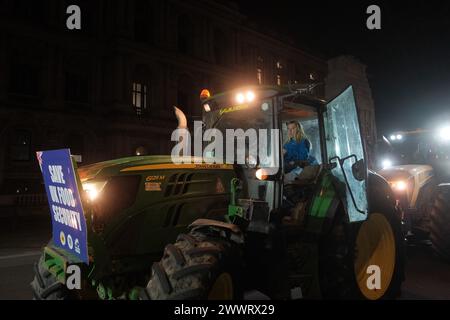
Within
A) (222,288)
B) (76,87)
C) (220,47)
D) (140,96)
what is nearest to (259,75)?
(220,47)

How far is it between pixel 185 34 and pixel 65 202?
2933 cm

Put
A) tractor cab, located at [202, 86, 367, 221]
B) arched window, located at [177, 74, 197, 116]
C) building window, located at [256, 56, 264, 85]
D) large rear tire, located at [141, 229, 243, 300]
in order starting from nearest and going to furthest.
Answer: large rear tire, located at [141, 229, 243, 300] < tractor cab, located at [202, 86, 367, 221] < arched window, located at [177, 74, 197, 116] < building window, located at [256, 56, 264, 85]

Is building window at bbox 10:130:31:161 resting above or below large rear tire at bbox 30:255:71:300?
above

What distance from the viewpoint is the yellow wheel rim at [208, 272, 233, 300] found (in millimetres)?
3223

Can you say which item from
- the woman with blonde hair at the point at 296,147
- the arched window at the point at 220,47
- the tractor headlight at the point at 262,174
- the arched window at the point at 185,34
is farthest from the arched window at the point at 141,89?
the tractor headlight at the point at 262,174

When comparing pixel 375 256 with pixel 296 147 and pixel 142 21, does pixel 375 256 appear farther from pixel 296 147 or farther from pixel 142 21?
pixel 142 21

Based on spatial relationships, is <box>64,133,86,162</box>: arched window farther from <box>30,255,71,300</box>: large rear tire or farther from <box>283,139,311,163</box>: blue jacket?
<box>283,139,311,163</box>: blue jacket

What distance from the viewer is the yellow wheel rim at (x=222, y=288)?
10.6 feet

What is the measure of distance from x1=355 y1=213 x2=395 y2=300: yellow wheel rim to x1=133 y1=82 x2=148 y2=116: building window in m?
23.6

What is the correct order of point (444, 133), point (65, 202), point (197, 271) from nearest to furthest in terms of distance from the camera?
1. point (197, 271)
2. point (65, 202)
3. point (444, 133)

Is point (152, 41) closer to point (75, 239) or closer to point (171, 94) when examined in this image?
point (171, 94)

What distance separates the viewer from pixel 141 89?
27594 millimetres

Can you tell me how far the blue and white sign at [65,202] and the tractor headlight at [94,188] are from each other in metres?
0.21

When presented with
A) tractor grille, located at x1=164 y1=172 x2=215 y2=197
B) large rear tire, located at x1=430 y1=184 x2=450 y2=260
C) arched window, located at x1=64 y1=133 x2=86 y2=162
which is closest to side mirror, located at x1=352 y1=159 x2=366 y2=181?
tractor grille, located at x1=164 y1=172 x2=215 y2=197
